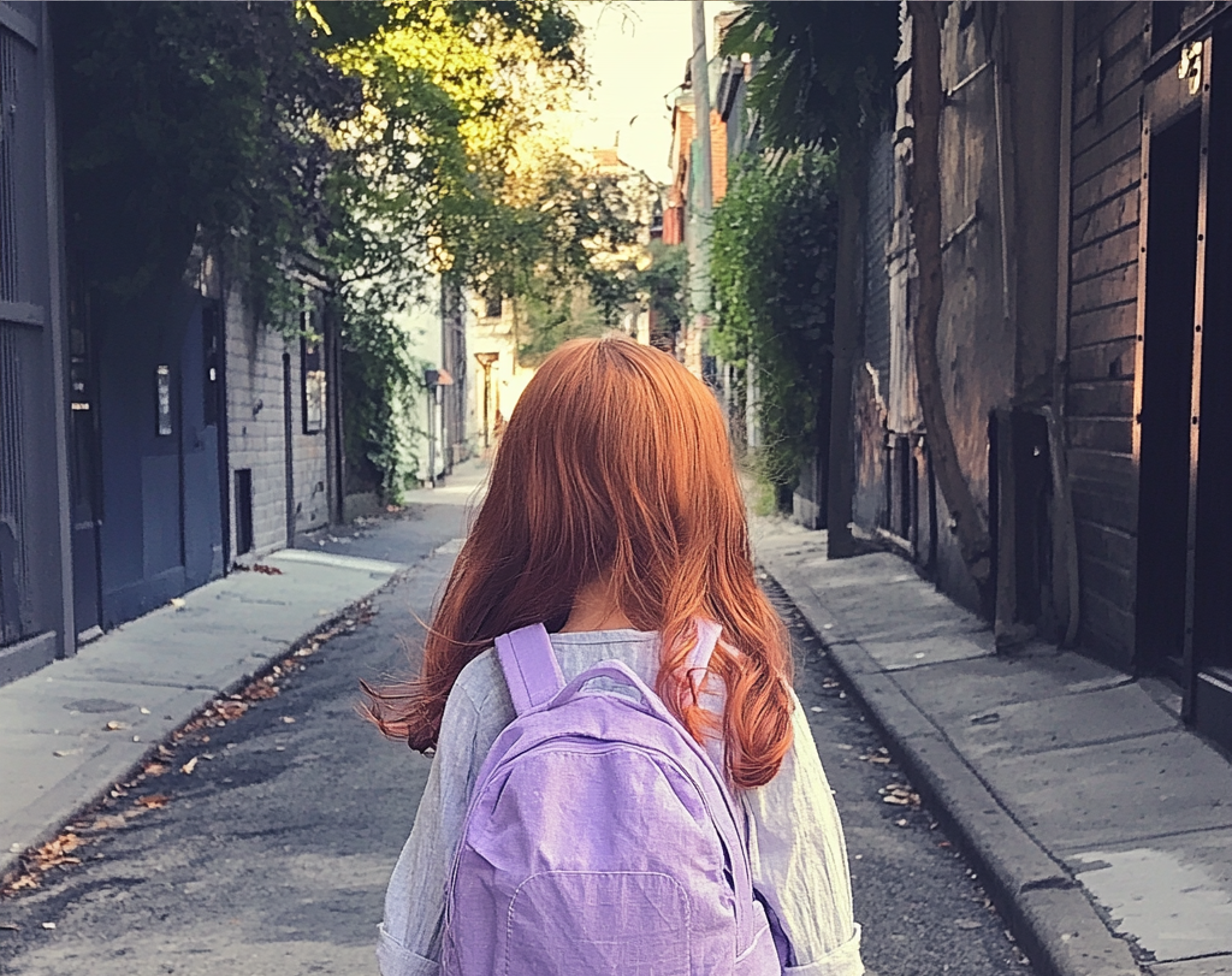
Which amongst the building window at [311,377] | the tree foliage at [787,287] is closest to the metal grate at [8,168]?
the building window at [311,377]

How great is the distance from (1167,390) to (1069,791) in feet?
7.60

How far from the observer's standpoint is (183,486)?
38.9 ft

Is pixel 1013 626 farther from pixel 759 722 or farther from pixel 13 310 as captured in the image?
pixel 759 722

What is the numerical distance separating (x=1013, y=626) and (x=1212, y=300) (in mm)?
2747

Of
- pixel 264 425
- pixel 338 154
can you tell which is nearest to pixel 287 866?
pixel 264 425

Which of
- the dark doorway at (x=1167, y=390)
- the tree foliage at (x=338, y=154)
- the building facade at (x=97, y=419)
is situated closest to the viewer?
the dark doorway at (x=1167, y=390)

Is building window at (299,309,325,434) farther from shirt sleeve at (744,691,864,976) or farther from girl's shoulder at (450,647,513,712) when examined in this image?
shirt sleeve at (744,691,864,976)

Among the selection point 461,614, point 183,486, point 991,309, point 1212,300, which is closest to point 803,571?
point 991,309

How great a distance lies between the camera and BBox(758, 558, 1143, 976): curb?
12.4 ft

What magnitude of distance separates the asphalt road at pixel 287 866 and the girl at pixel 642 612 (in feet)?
8.52

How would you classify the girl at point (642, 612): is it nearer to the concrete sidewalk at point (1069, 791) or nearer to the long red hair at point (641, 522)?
the long red hair at point (641, 522)

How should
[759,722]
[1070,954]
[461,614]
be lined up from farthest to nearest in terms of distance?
[1070,954]
[461,614]
[759,722]

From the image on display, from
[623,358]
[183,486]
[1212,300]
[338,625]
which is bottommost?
[338,625]

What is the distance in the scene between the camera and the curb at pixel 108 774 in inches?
199
